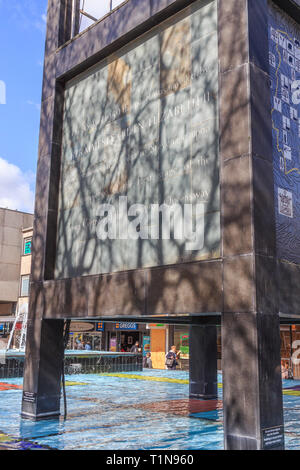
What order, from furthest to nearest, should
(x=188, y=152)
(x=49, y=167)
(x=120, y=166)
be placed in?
1. (x=49, y=167)
2. (x=120, y=166)
3. (x=188, y=152)

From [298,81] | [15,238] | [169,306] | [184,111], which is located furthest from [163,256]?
[15,238]

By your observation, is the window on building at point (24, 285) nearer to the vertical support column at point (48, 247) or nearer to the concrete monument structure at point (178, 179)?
the vertical support column at point (48, 247)

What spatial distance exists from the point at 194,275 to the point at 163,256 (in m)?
1.41

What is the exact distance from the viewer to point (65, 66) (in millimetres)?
13781

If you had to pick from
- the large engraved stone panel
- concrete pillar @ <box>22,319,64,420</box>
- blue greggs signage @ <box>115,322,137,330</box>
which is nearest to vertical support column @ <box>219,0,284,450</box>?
the large engraved stone panel

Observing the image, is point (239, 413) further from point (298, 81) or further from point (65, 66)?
point (65, 66)

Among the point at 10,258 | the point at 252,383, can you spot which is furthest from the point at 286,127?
the point at 10,258

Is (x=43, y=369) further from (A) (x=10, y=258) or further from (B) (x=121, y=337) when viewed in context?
(A) (x=10, y=258)

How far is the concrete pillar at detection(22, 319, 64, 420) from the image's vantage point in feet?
38.8

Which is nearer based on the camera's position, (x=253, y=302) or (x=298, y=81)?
(x=253, y=302)

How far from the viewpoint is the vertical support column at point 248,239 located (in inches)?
294

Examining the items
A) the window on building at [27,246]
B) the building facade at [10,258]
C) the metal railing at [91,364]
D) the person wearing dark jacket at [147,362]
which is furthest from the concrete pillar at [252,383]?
the building facade at [10,258]

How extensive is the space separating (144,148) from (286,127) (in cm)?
326

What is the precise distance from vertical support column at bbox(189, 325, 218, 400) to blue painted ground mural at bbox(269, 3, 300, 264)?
318 inches
